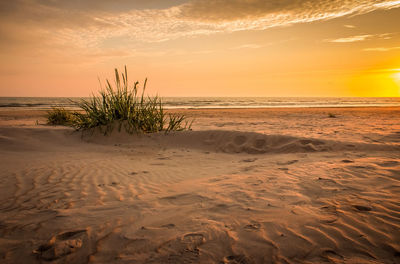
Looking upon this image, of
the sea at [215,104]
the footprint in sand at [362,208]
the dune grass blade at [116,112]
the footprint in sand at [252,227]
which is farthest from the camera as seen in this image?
the sea at [215,104]

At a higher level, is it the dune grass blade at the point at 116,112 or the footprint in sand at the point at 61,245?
the dune grass blade at the point at 116,112

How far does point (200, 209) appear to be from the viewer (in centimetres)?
212

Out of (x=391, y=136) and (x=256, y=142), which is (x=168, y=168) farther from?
(x=391, y=136)

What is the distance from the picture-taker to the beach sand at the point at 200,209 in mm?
1533

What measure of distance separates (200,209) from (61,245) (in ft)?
3.63

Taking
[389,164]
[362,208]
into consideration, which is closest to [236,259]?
[362,208]

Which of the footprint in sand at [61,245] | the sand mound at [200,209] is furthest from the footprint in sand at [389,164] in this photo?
the footprint in sand at [61,245]

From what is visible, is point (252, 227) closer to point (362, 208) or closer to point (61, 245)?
point (362, 208)

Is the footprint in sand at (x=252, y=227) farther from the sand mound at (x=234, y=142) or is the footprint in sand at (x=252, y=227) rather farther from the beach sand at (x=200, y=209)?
the sand mound at (x=234, y=142)

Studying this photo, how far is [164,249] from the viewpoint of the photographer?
1553mm

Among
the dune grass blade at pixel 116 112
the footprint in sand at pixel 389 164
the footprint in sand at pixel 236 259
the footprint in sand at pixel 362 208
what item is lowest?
the footprint in sand at pixel 236 259

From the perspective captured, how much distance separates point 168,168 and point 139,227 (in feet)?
6.65

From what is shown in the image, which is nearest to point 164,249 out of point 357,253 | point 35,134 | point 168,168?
point 357,253

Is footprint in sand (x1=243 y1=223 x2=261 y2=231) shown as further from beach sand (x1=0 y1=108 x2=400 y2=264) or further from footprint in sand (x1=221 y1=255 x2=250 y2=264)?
footprint in sand (x1=221 y1=255 x2=250 y2=264)
